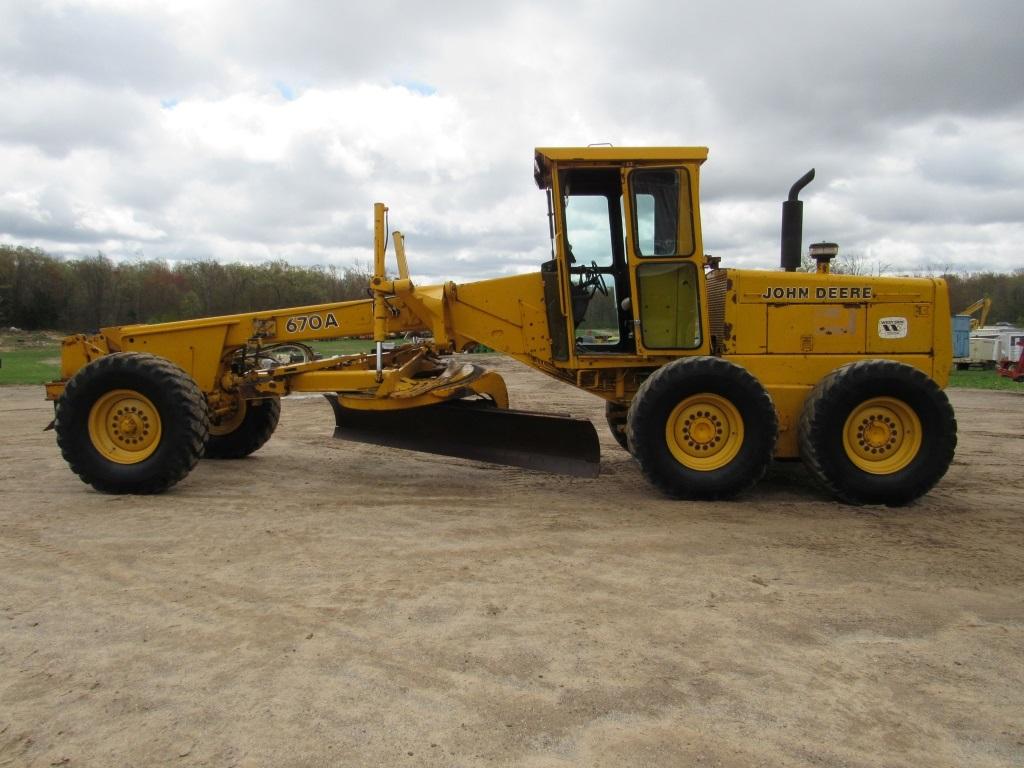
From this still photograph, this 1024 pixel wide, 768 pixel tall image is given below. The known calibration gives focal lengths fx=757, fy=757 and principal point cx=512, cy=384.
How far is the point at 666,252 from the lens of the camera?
249 inches

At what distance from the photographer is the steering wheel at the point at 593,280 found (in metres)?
6.69

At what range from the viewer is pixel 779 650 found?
11.2 feet

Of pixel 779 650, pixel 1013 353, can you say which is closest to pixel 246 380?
pixel 779 650

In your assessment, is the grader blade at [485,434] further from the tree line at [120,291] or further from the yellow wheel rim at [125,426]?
the tree line at [120,291]

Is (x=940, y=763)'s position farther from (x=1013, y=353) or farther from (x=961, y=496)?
(x=1013, y=353)

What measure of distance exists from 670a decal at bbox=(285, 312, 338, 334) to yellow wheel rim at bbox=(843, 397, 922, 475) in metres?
4.61

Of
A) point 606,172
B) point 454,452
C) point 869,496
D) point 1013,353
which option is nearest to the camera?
point 869,496

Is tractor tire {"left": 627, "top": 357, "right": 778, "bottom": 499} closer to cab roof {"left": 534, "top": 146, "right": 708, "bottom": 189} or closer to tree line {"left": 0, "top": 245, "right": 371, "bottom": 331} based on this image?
cab roof {"left": 534, "top": 146, "right": 708, "bottom": 189}

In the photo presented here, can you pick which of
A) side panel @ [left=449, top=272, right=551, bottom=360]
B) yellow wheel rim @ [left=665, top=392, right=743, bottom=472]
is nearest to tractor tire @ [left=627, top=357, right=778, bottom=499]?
yellow wheel rim @ [left=665, top=392, right=743, bottom=472]

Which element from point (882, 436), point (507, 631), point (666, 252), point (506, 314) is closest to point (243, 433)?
point (506, 314)

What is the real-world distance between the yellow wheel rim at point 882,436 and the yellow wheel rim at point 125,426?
18.9ft

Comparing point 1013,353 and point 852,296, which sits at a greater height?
point 852,296

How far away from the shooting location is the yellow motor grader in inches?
237

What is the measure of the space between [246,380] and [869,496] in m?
5.53
